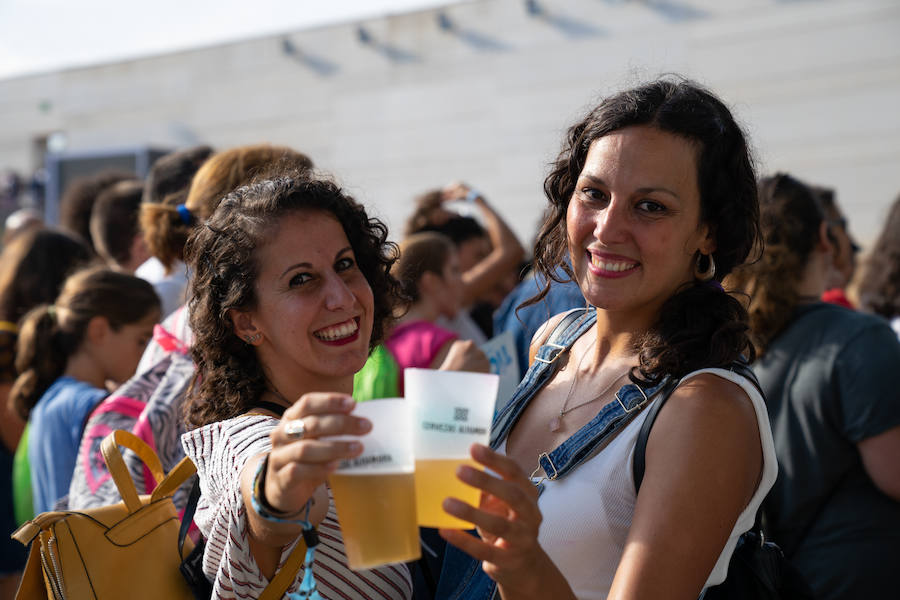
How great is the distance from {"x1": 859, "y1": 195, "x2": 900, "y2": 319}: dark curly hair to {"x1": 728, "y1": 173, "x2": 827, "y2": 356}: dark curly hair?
139 centimetres

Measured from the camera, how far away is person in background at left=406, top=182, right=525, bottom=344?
5188 millimetres

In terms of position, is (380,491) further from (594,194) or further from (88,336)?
(88,336)

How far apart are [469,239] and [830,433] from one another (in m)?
3.13

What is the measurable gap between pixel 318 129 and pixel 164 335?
43.0 ft

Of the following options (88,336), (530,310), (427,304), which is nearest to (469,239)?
(427,304)

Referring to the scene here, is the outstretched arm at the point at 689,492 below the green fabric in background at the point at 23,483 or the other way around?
the other way around

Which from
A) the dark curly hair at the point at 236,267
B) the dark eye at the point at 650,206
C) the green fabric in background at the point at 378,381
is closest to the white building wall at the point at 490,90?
the green fabric in background at the point at 378,381

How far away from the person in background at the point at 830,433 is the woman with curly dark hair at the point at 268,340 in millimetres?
1379

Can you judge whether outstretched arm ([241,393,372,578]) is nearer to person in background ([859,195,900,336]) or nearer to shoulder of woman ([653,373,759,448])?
shoulder of woman ([653,373,759,448])

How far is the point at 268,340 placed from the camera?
2057mm

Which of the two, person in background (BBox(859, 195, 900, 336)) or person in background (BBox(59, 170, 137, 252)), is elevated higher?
person in background (BBox(59, 170, 137, 252))

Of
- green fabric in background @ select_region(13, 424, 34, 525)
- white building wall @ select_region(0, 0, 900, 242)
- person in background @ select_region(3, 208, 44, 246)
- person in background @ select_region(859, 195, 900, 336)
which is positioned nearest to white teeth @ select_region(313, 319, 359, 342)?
green fabric in background @ select_region(13, 424, 34, 525)

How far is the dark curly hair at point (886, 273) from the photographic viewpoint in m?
4.51

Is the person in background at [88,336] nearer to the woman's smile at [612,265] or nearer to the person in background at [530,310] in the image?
the person in background at [530,310]
